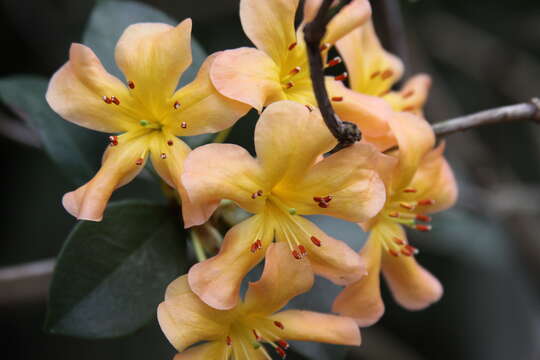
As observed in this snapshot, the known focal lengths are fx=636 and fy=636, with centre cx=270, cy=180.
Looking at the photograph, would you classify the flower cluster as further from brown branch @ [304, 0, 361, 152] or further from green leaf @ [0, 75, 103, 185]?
green leaf @ [0, 75, 103, 185]

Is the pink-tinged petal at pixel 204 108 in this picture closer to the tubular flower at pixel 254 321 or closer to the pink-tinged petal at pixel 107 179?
the pink-tinged petal at pixel 107 179

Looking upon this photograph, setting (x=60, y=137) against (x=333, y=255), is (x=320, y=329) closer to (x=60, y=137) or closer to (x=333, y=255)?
(x=333, y=255)

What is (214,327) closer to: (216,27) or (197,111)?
(197,111)

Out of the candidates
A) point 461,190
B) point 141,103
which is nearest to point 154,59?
point 141,103

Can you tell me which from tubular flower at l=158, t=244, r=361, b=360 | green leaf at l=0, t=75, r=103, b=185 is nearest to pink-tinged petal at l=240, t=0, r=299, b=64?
tubular flower at l=158, t=244, r=361, b=360

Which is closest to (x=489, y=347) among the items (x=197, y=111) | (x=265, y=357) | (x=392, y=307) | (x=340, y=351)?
(x=392, y=307)

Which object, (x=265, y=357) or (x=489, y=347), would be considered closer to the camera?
(x=265, y=357)
